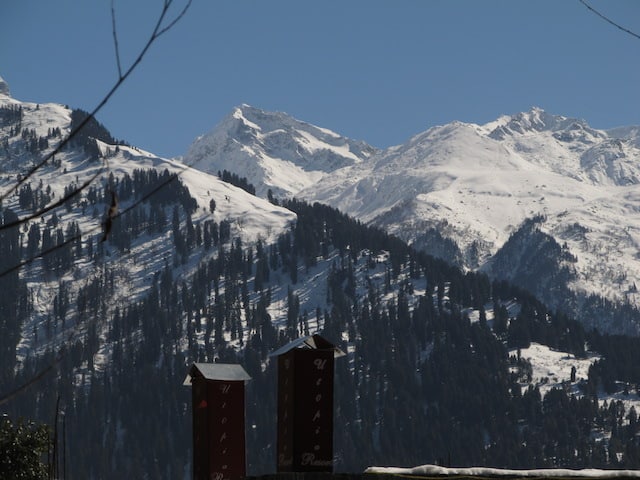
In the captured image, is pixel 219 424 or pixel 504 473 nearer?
pixel 504 473

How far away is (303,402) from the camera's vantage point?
3522 cm

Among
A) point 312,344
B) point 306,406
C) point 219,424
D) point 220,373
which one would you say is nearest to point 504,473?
point 306,406

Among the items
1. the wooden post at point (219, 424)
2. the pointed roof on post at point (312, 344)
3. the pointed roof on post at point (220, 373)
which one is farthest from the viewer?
the pointed roof on post at point (220, 373)

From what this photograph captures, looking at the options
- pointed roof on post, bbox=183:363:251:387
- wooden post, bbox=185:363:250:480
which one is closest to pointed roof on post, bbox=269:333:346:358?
pointed roof on post, bbox=183:363:251:387

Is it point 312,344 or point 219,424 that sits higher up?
point 312,344

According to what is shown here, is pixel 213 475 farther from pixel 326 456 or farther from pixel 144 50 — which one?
pixel 144 50

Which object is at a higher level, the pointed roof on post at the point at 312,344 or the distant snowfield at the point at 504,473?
the pointed roof on post at the point at 312,344

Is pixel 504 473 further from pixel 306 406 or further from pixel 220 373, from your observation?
pixel 220 373

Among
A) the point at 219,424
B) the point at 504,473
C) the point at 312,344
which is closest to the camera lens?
the point at 504,473

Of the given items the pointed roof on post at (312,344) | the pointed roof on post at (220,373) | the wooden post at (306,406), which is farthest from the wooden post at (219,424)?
the pointed roof on post at (312,344)

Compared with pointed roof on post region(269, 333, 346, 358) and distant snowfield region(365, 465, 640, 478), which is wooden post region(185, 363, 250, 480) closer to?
pointed roof on post region(269, 333, 346, 358)

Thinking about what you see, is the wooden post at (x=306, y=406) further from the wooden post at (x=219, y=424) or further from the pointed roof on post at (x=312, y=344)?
the wooden post at (x=219, y=424)

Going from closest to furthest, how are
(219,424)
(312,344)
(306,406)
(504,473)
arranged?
(504,473) → (306,406) → (219,424) → (312,344)

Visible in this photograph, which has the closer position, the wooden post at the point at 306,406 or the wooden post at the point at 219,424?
the wooden post at the point at 306,406
